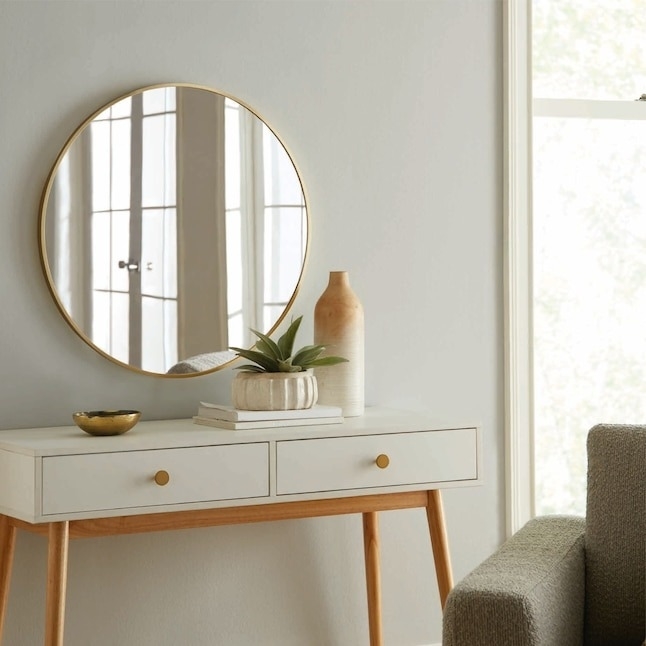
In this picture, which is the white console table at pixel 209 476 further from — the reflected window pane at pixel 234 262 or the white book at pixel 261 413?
the reflected window pane at pixel 234 262

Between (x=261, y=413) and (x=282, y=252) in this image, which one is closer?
(x=261, y=413)

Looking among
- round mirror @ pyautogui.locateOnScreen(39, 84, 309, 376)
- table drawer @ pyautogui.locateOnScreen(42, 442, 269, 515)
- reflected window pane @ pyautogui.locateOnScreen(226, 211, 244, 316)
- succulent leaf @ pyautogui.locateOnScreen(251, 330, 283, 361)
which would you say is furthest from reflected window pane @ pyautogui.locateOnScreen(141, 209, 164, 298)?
table drawer @ pyautogui.locateOnScreen(42, 442, 269, 515)

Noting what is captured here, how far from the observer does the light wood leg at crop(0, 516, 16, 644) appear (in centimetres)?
225

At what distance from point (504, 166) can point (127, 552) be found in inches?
56.1

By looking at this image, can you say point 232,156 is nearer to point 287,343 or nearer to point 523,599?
point 287,343

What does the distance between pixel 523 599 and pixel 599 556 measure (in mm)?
382

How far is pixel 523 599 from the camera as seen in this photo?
62.4 inches

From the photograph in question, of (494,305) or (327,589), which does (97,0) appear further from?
(327,589)

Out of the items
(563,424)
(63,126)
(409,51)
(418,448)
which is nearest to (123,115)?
(63,126)

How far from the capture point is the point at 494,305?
292 cm

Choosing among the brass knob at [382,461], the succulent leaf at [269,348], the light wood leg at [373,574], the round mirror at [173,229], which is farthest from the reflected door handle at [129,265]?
the light wood leg at [373,574]

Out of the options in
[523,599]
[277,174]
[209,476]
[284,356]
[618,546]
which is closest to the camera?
[523,599]

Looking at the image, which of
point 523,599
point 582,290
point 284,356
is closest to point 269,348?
point 284,356

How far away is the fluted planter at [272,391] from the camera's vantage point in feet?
7.55
